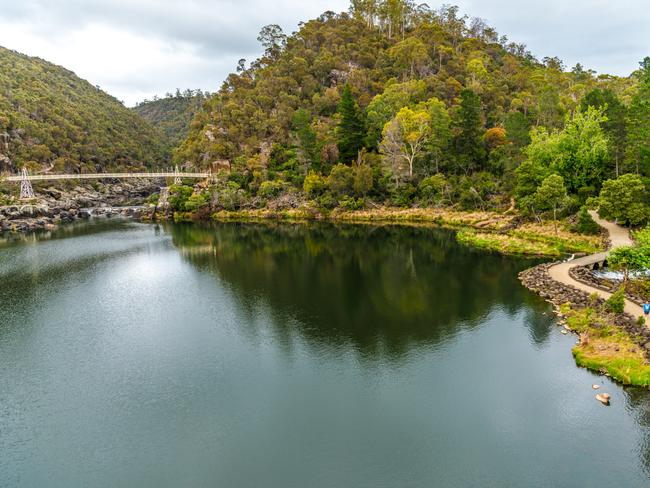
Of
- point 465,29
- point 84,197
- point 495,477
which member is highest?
point 465,29

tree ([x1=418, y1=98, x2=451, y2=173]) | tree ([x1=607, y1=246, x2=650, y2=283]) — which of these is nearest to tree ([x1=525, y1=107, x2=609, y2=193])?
tree ([x1=418, y1=98, x2=451, y2=173])

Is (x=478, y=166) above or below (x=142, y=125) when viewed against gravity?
below

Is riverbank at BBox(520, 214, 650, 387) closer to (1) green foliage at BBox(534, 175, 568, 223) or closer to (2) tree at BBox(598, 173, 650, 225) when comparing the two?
(2) tree at BBox(598, 173, 650, 225)

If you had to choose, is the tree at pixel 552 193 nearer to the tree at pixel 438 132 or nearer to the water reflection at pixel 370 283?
the water reflection at pixel 370 283

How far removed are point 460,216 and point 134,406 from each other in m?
63.6

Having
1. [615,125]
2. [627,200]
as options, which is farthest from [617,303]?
[615,125]

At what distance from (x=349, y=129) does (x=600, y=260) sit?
60.1 meters

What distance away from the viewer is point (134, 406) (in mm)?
24141

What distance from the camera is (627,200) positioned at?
48781 millimetres

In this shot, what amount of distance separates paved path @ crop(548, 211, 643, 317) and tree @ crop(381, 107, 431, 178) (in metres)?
35.6

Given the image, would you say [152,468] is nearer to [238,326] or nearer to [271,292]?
[238,326]

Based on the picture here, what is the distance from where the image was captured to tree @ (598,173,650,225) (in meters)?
48.6

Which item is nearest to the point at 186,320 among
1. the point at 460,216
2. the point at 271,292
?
the point at 271,292

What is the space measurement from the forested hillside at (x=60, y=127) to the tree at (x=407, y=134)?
99.3 metres
